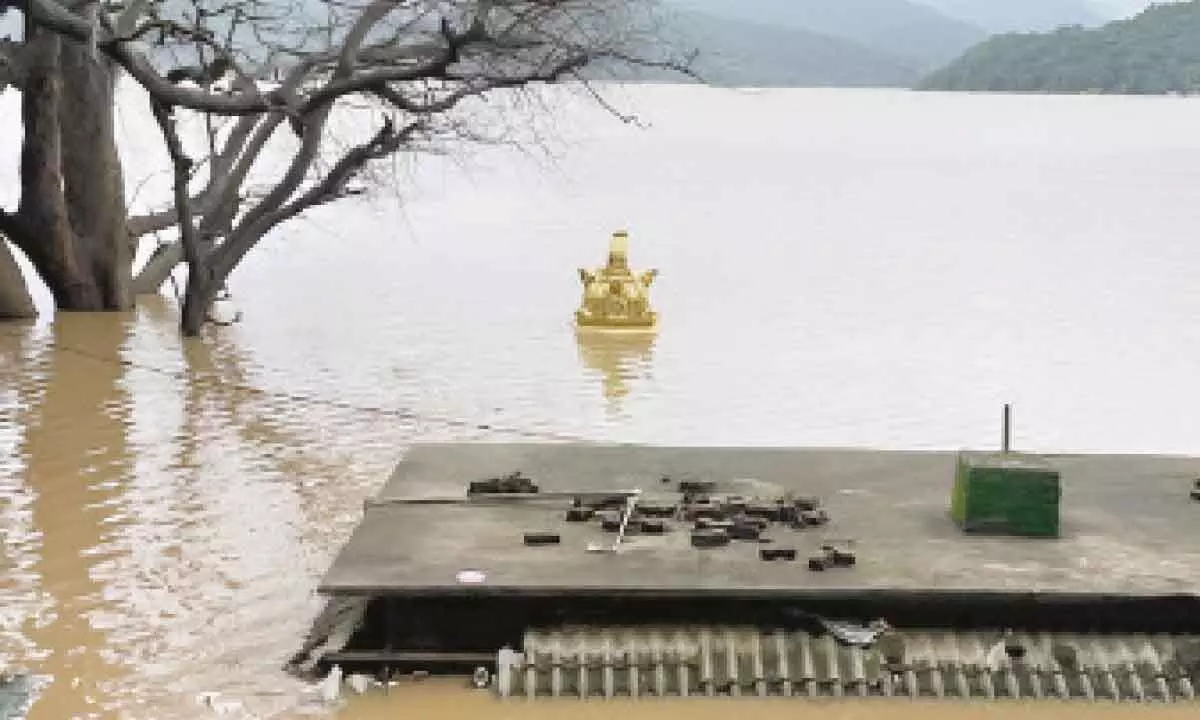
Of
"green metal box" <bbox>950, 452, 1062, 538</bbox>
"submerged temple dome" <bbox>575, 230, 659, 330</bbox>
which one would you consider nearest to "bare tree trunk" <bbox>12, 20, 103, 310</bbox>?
"submerged temple dome" <bbox>575, 230, 659, 330</bbox>

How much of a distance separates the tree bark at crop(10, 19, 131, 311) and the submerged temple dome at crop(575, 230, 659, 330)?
18.0 ft

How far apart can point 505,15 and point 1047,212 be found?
25.9m

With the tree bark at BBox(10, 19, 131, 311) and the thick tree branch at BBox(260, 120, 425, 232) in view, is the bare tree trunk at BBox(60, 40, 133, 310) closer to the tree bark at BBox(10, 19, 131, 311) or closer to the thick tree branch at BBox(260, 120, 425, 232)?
the tree bark at BBox(10, 19, 131, 311)

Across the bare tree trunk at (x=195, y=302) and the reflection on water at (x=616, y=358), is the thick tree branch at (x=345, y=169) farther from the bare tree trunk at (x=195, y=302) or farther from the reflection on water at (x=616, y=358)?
the reflection on water at (x=616, y=358)

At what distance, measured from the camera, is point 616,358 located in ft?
57.6

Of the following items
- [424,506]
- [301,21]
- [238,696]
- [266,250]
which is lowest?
[238,696]

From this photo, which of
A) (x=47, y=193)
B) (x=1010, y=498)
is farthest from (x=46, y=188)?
(x=1010, y=498)

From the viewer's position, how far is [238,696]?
6992 millimetres

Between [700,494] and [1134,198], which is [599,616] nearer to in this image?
[700,494]

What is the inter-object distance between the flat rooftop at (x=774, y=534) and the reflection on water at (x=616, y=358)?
5579 millimetres

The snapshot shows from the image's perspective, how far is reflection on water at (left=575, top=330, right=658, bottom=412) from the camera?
51.9 ft

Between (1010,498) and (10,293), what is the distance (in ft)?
48.2

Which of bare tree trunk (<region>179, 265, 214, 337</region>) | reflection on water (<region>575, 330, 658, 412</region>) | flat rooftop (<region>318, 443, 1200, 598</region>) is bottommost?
flat rooftop (<region>318, 443, 1200, 598</region>)

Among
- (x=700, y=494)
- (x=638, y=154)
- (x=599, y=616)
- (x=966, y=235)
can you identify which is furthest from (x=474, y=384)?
(x=638, y=154)
